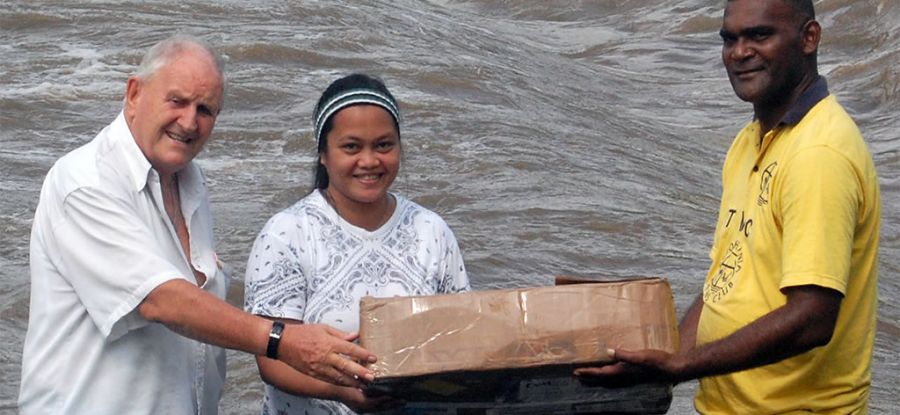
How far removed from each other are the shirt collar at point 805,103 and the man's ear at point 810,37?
0.08 meters

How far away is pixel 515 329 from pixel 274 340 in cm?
60

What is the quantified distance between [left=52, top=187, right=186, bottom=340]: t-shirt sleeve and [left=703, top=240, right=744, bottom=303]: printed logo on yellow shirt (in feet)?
4.06

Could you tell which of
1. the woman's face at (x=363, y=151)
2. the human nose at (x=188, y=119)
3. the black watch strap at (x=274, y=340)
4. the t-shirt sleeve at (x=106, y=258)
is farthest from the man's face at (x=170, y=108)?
the black watch strap at (x=274, y=340)

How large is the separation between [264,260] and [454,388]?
644 millimetres

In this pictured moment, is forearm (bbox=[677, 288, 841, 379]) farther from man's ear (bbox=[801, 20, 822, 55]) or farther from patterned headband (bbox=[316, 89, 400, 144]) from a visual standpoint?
patterned headband (bbox=[316, 89, 400, 144])

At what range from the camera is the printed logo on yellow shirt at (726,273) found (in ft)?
12.2

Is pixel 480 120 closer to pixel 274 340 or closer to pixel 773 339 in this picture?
pixel 274 340

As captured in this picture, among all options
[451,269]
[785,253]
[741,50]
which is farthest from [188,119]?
[785,253]

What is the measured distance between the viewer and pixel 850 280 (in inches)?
143

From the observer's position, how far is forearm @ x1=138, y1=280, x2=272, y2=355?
3732 mm

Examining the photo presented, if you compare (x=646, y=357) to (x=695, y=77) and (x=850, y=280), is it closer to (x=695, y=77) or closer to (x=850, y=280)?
(x=850, y=280)

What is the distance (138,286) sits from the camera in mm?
3725

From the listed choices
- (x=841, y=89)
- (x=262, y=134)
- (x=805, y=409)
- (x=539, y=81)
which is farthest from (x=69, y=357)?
(x=841, y=89)

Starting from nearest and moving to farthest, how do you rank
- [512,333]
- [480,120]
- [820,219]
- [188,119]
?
[820,219]
[512,333]
[188,119]
[480,120]
